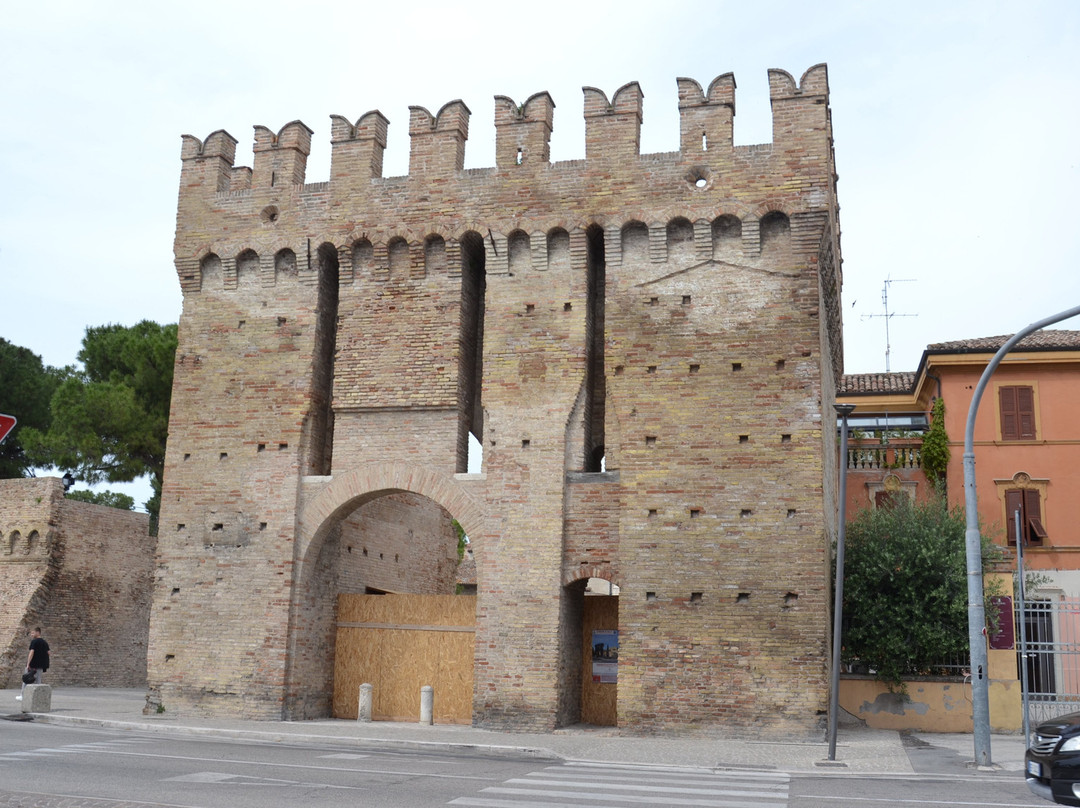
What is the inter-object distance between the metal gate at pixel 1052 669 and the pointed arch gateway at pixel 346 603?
8.70 metres

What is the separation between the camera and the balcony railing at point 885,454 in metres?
26.3

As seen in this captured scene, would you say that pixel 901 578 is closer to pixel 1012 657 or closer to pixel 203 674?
pixel 1012 657

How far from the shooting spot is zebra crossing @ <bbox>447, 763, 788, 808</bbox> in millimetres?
8602

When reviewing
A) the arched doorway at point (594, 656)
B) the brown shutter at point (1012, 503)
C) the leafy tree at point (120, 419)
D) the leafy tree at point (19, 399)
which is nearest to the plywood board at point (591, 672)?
the arched doorway at point (594, 656)

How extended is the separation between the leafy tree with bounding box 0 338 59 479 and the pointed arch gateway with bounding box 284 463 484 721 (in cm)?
1885

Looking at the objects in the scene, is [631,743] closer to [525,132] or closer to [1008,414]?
[525,132]

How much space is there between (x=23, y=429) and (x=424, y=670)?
19234 mm

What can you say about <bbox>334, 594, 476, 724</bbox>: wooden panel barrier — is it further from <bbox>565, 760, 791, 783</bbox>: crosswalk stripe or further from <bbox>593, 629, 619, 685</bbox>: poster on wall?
<bbox>565, 760, 791, 783</bbox>: crosswalk stripe

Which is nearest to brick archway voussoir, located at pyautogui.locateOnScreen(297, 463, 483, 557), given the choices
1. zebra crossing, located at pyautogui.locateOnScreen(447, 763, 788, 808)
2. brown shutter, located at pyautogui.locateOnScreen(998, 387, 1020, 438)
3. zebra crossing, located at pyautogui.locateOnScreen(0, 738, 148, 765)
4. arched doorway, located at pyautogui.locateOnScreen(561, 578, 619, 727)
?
arched doorway, located at pyautogui.locateOnScreen(561, 578, 619, 727)

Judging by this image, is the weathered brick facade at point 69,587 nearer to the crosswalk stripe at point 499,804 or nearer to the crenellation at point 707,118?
the crenellation at point 707,118

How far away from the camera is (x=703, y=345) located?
1582 cm

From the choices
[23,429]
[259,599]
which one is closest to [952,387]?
[259,599]

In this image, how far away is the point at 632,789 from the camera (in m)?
9.55

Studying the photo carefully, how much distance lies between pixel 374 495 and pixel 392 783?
8.03m
